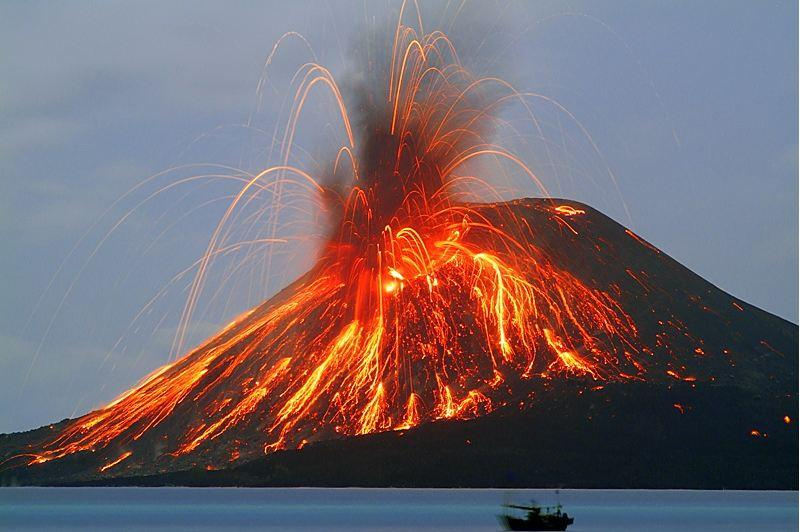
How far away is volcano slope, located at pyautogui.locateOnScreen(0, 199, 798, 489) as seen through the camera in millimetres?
141250

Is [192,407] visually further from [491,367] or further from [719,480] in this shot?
[719,480]

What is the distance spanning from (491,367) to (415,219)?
19.2m

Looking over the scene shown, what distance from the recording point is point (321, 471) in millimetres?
137500

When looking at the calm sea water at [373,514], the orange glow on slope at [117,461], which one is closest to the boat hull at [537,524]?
the calm sea water at [373,514]

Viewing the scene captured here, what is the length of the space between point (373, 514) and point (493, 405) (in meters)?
16.9

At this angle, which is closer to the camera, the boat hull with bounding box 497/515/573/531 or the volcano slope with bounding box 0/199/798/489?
the boat hull with bounding box 497/515/573/531

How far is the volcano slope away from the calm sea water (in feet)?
14.0

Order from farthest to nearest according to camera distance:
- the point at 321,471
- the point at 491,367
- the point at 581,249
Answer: the point at 581,249
the point at 491,367
the point at 321,471

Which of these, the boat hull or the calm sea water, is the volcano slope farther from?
the boat hull

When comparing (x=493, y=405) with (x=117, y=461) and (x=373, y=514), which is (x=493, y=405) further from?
Answer: (x=117, y=461)

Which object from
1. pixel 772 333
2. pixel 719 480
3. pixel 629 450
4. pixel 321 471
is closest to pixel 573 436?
pixel 629 450

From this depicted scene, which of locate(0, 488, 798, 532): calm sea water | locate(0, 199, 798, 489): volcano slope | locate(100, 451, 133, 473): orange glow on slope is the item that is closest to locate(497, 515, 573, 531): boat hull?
locate(0, 488, 798, 532): calm sea water

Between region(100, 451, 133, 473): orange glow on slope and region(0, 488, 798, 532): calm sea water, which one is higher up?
region(100, 451, 133, 473): orange glow on slope

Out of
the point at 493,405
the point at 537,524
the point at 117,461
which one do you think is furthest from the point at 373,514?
the point at 537,524
